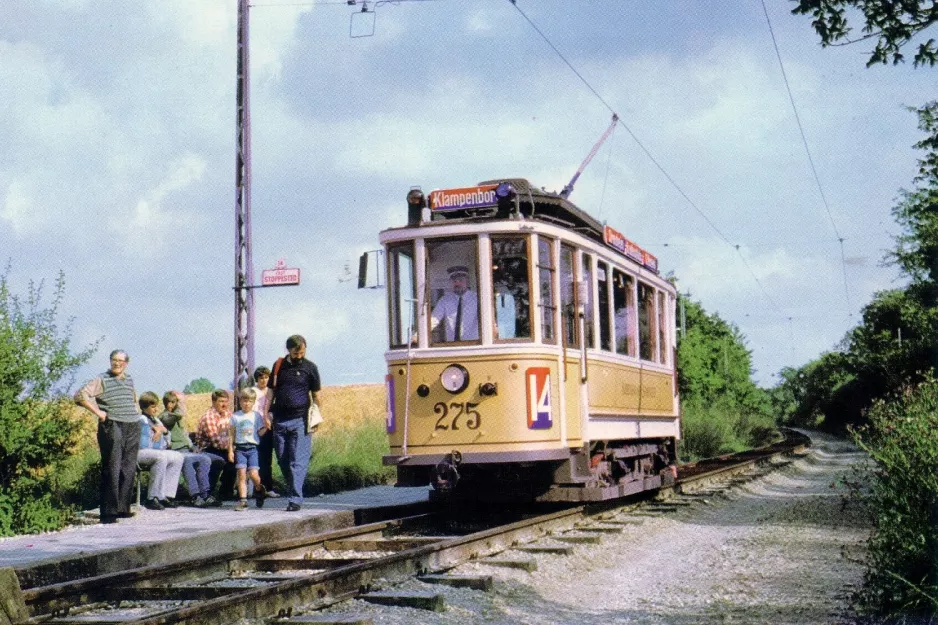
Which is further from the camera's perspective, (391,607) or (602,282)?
(602,282)

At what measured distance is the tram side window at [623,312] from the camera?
13.2 m

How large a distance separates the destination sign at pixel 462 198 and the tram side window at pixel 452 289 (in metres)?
0.49

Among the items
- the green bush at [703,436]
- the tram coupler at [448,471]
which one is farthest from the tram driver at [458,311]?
the green bush at [703,436]

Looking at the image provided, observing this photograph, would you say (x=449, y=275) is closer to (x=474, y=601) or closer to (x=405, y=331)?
(x=405, y=331)

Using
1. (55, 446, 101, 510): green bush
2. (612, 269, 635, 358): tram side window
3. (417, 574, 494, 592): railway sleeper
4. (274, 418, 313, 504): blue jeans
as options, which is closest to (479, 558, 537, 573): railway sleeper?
(417, 574, 494, 592): railway sleeper

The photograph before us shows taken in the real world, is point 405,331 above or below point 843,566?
above

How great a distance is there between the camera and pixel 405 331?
11578 millimetres

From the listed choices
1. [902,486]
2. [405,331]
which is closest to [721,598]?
[902,486]

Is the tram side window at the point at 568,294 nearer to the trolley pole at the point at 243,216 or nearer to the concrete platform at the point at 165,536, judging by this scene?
the concrete platform at the point at 165,536

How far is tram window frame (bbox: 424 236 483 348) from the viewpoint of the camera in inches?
450

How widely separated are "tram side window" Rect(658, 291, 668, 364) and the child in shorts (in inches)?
205

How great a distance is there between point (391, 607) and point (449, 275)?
16.2 feet

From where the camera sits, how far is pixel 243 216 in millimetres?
18125

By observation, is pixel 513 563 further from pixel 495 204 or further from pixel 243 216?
pixel 243 216
